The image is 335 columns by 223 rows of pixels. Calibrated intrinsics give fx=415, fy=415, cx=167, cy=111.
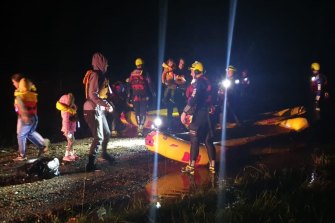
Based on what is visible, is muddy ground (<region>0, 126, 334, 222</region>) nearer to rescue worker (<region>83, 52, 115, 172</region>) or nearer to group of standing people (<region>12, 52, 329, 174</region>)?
group of standing people (<region>12, 52, 329, 174</region>)

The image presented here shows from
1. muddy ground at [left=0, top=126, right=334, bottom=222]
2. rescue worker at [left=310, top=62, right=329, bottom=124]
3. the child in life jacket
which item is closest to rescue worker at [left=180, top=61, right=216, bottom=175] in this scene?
muddy ground at [left=0, top=126, right=334, bottom=222]

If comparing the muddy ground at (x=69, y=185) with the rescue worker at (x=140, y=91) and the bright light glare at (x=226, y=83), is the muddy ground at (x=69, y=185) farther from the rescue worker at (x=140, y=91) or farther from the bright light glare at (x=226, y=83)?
the bright light glare at (x=226, y=83)

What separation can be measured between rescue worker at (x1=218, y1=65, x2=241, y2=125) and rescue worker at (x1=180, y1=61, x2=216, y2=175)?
3.00 metres

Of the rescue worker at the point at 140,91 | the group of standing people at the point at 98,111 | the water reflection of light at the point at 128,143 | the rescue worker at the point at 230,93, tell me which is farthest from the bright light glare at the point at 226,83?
the water reflection of light at the point at 128,143

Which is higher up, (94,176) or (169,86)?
(169,86)

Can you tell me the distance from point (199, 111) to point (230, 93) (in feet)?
12.5

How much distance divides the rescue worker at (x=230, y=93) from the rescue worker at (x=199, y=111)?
3.00 m

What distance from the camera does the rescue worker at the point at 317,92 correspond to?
12.0 metres

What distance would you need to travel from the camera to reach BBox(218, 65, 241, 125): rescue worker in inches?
434

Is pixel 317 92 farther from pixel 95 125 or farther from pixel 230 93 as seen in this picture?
pixel 95 125

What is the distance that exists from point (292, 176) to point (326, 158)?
163 centimetres

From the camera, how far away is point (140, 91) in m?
11.5

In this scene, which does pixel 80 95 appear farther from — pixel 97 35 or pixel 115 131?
pixel 97 35

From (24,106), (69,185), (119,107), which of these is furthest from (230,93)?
(69,185)
